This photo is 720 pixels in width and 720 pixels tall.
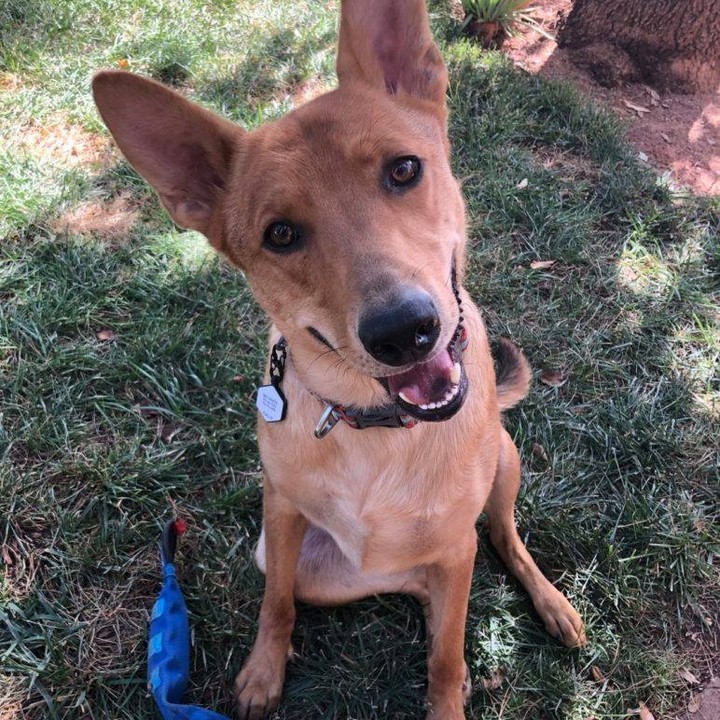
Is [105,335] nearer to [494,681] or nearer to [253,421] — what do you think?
[253,421]

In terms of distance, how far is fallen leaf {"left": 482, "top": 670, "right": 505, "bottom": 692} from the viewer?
2.84 m

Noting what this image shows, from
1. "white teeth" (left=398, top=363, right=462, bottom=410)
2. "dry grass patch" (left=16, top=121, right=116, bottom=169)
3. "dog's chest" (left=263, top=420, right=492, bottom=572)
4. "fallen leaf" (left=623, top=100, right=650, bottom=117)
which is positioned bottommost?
"dry grass patch" (left=16, top=121, right=116, bottom=169)

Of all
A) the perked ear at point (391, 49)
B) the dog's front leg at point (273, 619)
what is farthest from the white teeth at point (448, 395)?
the perked ear at point (391, 49)

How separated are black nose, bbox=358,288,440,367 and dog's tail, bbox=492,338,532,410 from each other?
1.37 meters

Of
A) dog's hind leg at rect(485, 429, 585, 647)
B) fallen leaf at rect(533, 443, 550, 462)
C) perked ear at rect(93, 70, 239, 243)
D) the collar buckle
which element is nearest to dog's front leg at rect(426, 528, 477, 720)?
dog's hind leg at rect(485, 429, 585, 647)

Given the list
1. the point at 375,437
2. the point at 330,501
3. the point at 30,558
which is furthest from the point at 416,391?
the point at 30,558

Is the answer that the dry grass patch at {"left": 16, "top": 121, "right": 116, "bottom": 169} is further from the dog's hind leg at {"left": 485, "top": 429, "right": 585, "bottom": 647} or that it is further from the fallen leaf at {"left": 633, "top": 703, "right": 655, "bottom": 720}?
the fallen leaf at {"left": 633, "top": 703, "right": 655, "bottom": 720}

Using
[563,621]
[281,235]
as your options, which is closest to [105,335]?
[281,235]

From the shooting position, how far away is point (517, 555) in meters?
3.08

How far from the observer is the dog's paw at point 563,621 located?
2906 mm

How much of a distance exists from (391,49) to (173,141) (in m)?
0.84

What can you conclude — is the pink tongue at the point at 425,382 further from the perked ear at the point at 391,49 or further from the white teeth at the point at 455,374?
the perked ear at the point at 391,49

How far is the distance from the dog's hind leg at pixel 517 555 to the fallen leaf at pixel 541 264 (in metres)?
1.71

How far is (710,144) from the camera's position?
5.30m
